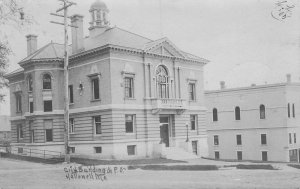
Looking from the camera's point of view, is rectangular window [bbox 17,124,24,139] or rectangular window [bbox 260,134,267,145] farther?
rectangular window [bbox 260,134,267,145]

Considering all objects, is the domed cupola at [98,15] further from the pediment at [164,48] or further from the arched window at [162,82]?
the arched window at [162,82]

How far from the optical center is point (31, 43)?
44.0 meters

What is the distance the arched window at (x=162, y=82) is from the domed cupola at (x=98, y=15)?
9.58m

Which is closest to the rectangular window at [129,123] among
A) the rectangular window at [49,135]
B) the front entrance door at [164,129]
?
the front entrance door at [164,129]

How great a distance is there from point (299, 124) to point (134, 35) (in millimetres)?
28047

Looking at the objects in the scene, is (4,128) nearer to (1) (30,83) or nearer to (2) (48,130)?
(1) (30,83)

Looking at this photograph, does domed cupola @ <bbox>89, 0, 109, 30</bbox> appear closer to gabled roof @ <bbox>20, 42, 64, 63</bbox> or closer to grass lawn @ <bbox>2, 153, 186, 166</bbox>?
gabled roof @ <bbox>20, 42, 64, 63</bbox>

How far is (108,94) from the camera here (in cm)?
3447

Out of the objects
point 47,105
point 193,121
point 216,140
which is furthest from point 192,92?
point 216,140

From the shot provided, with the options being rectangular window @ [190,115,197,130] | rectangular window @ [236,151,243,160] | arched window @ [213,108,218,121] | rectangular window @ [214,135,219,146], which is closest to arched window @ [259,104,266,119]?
rectangular window @ [236,151,243,160]

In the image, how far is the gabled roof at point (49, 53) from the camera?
38.4 m

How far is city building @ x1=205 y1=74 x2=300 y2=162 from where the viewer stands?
179ft

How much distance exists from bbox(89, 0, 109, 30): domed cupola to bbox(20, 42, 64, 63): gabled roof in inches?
175

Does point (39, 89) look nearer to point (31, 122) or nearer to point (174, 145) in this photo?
point (31, 122)
